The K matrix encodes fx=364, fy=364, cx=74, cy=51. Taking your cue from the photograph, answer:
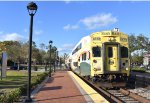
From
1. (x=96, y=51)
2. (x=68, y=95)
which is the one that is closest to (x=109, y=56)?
(x=96, y=51)

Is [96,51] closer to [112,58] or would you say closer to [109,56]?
[109,56]

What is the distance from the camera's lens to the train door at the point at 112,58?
23922 millimetres

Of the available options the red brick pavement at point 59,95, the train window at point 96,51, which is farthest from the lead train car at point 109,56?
the red brick pavement at point 59,95

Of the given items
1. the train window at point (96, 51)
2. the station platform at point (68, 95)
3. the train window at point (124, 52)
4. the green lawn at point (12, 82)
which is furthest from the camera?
the green lawn at point (12, 82)

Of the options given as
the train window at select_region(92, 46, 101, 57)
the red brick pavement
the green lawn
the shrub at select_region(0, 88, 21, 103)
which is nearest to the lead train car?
the train window at select_region(92, 46, 101, 57)

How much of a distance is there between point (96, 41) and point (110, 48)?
1095 mm

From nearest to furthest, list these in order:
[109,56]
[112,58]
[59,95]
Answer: [59,95], [112,58], [109,56]

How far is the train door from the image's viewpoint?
23.9 metres

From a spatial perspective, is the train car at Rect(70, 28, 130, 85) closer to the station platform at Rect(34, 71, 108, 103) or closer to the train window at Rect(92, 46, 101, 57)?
the train window at Rect(92, 46, 101, 57)

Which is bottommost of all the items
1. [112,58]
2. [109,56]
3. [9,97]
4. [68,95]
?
[68,95]

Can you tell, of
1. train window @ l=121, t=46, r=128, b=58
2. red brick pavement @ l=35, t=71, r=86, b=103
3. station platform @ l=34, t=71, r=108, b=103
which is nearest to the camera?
station platform @ l=34, t=71, r=108, b=103

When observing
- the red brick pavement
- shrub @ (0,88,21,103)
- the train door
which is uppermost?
the train door

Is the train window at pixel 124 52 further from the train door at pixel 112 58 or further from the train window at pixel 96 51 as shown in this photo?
the train window at pixel 96 51

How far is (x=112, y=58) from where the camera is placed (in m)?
24.0
